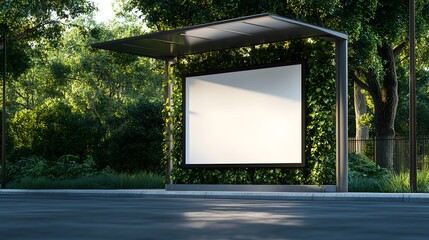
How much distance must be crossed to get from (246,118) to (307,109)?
1.99 meters

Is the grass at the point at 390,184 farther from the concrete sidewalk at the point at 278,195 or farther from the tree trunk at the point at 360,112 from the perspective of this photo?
the tree trunk at the point at 360,112

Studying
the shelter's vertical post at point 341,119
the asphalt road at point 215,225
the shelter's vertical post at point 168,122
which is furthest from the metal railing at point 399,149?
the asphalt road at point 215,225

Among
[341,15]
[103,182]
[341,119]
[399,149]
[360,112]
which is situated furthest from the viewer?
[360,112]

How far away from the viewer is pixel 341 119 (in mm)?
22953

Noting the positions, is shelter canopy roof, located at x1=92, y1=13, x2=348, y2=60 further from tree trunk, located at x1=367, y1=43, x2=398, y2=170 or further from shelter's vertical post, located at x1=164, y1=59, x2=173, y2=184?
tree trunk, located at x1=367, y1=43, x2=398, y2=170

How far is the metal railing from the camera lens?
123 feet

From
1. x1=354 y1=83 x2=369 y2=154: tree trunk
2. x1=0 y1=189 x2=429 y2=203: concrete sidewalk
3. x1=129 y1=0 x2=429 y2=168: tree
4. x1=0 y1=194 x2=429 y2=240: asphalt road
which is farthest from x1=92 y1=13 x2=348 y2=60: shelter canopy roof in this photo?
x1=354 y1=83 x2=369 y2=154: tree trunk

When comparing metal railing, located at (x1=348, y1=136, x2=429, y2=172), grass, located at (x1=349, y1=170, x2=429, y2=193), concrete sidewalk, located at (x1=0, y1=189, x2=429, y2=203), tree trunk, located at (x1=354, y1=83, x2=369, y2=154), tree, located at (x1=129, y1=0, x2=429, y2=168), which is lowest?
concrete sidewalk, located at (x1=0, y1=189, x2=429, y2=203)

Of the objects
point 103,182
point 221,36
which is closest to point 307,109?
point 221,36

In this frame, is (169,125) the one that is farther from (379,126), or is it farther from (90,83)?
(90,83)

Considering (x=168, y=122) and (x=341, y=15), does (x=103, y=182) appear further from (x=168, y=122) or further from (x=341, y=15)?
(x=341, y=15)

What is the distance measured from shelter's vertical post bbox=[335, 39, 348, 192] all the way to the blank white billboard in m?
1.22

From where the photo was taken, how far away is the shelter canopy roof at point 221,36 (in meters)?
21.8

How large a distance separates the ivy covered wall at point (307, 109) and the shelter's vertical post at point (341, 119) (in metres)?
0.54
